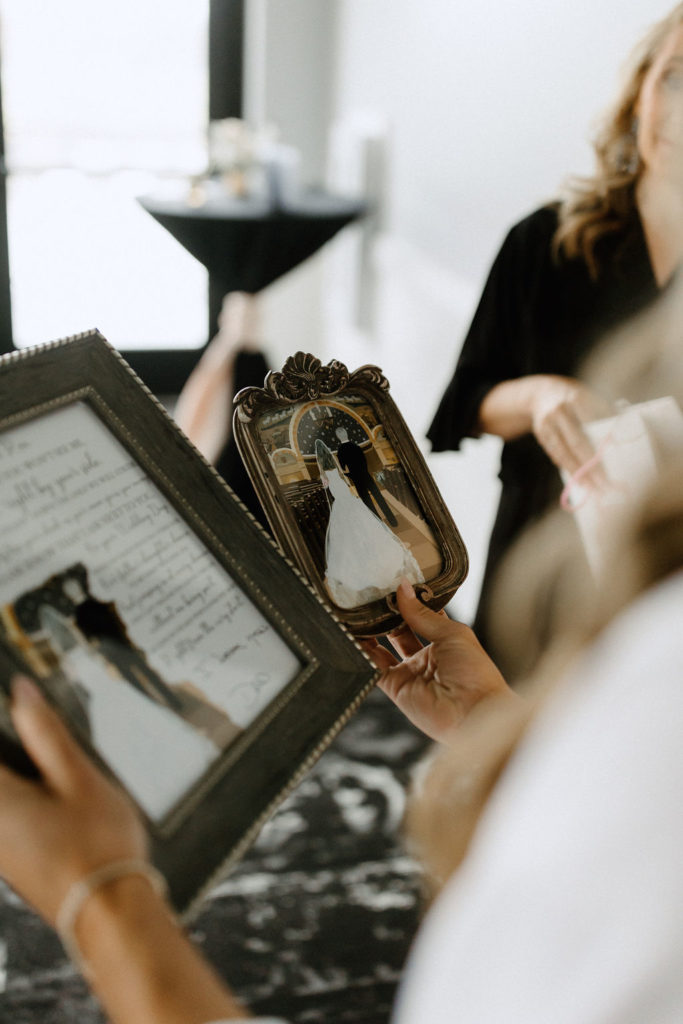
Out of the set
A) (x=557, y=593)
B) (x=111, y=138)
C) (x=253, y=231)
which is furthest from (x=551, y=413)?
(x=111, y=138)

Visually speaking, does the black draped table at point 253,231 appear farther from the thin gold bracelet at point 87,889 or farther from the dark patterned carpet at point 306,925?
the thin gold bracelet at point 87,889

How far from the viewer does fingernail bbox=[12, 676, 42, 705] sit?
1.18 ft

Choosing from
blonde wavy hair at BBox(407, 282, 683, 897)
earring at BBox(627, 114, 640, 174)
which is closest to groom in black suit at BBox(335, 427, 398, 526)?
blonde wavy hair at BBox(407, 282, 683, 897)

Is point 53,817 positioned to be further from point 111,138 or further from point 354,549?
point 111,138

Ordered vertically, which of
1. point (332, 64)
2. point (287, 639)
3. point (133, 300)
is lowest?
point (287, 639)

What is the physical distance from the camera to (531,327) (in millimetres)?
772

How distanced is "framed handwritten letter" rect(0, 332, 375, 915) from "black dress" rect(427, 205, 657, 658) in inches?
10.7

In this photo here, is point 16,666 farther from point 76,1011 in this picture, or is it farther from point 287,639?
point 76,1011

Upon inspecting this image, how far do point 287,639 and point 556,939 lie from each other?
0.22 metres

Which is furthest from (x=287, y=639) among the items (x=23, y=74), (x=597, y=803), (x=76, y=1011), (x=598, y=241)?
(x=23, y=74)

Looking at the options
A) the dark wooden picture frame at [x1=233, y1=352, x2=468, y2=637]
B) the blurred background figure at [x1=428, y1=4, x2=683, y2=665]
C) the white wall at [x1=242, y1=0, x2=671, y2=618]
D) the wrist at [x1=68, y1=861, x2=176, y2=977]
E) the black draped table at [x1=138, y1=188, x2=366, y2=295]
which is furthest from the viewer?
the black draped table at [x1=138, y1=188, x2=366, y2=295]

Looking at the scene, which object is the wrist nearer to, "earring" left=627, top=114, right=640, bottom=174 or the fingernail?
the fingernail

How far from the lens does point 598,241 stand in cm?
75

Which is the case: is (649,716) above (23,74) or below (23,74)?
below
